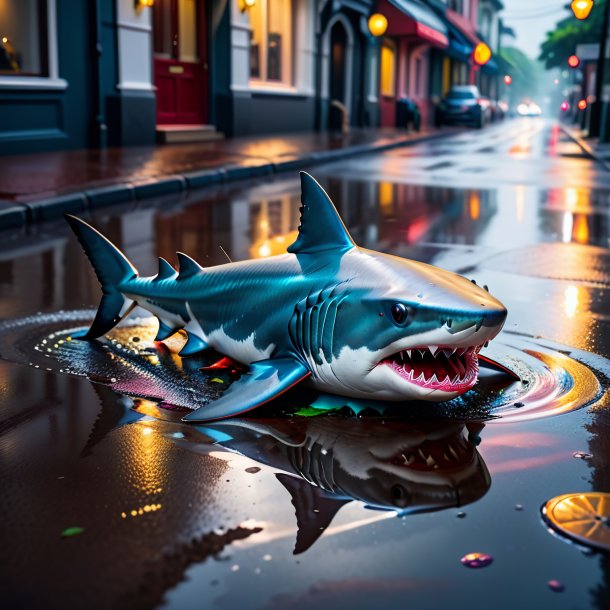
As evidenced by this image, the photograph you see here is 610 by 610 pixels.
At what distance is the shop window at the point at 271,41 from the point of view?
20594 millimetres

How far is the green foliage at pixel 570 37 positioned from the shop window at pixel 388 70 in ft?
89.8

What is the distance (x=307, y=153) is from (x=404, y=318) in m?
13.0

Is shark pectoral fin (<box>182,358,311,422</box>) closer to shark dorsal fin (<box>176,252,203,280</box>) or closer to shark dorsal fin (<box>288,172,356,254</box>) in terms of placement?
shark dorsal fin (<box>288,172,356,254</box>)

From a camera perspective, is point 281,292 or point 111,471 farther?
point 281,292

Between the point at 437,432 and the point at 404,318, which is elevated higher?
the point at 404,318

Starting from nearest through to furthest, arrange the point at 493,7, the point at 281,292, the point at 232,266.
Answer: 1. the point at 281,292
2. the point at 232,266
3. the point at 493,7

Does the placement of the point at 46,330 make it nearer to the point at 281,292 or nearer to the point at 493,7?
the point at 281,292

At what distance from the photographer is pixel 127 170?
10.7 m

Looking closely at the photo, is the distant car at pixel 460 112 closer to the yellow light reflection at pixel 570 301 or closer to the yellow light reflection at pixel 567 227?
the yellow light reflection at pixel 567 227

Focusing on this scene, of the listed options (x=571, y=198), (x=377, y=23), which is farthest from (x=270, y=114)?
(x=571, y=198)

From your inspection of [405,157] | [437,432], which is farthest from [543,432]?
[405,157]

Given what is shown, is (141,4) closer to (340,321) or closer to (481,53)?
(340,321)

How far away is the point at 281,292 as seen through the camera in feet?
9.36

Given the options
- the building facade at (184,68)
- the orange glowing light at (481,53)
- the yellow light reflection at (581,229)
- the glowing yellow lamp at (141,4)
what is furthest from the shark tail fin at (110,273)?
the orange glowing light at (481,53)
